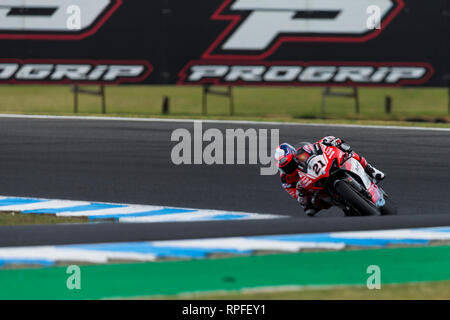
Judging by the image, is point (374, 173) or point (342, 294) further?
point (374, 173)

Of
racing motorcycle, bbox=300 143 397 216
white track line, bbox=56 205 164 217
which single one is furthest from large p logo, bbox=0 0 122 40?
racing motorcycle, bbox=300 143 397 216

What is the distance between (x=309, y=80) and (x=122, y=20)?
3833 mm

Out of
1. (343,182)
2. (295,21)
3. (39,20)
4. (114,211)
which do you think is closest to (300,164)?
(343,182)

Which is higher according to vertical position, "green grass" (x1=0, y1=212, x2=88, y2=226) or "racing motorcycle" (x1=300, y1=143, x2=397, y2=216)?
"racing motorcycle" (x1=300, y1=143, x2=397, y2=216)

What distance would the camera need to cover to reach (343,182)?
723 centimetres

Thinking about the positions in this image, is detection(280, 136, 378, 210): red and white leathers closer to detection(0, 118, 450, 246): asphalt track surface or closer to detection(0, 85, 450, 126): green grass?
detection(0, 118, 450, 246): asphalt track surface

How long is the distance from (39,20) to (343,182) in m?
10.8

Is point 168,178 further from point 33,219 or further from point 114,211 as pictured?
point 33,219

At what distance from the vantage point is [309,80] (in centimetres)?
1700

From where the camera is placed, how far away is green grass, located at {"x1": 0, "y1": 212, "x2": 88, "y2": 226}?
776cm

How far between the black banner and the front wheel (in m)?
9.82

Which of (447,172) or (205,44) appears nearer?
(447,172)
